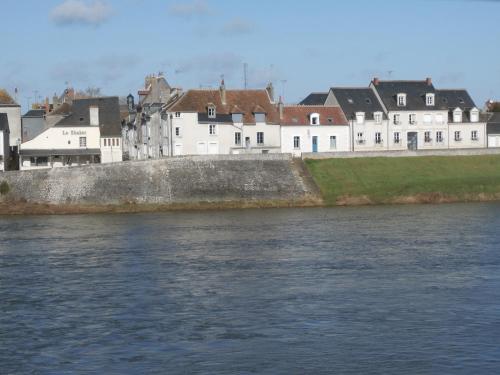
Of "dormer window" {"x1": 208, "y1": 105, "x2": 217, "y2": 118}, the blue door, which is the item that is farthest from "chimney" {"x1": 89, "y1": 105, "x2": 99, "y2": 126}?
the blue door

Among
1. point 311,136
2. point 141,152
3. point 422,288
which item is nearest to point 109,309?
point 422,288

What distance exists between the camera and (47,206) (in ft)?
213

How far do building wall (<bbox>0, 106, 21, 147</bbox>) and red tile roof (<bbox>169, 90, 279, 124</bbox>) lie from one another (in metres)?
19.2

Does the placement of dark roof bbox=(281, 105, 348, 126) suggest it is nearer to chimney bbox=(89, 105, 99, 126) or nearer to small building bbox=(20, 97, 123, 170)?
small building bbox=(20, 97, 123, 170)

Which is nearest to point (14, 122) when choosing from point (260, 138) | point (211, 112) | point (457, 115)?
point (211, 112)

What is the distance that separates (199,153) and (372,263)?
1549 inches

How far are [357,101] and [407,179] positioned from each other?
1406cm

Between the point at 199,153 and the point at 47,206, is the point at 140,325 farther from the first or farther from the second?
the point at 199,153

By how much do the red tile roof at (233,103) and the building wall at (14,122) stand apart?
63.0 feet

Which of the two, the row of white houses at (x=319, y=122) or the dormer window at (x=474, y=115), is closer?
the row of white houses at (x=319, y=122)

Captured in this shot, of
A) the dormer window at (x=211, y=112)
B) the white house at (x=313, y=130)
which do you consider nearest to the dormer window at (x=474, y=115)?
the white house at (x=313, y=130)

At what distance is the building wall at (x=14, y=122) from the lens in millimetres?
85938

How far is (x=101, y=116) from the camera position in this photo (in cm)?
8469

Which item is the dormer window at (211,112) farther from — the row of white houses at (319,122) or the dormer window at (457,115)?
the dormer window at (457,115)
